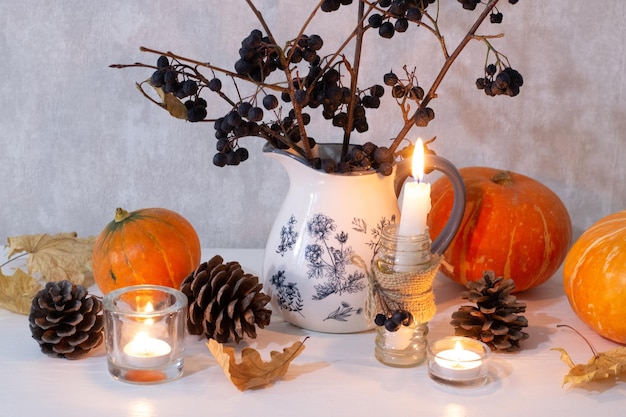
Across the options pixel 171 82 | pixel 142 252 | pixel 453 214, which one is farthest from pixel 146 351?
pixel 453 214

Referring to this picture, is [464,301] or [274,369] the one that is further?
[464,301]

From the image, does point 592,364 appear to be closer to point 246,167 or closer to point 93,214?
point 246,167

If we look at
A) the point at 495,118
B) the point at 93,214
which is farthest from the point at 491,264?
the point at 93,214

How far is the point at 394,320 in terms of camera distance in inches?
31.0

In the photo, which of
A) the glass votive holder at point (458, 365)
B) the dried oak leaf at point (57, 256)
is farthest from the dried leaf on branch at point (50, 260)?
the glass votive holder at point (458, 365)

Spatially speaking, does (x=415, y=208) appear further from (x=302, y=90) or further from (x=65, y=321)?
(x=65, y=321)

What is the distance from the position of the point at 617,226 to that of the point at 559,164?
0.31m

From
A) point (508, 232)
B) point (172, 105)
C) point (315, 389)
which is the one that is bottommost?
point (315, 389)

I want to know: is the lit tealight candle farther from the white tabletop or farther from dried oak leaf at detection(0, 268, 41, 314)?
dried oak leaf at detection(0, 268, 41, 314)

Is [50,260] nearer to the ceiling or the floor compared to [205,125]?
nearer to the floor

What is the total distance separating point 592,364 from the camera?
2.54 ft

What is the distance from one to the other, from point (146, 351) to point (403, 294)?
0.85 ft

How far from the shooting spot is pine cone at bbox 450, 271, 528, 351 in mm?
848

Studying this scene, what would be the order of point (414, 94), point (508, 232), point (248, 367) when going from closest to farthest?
point (248, 367) < point (414, 94) < point (508, 232)
